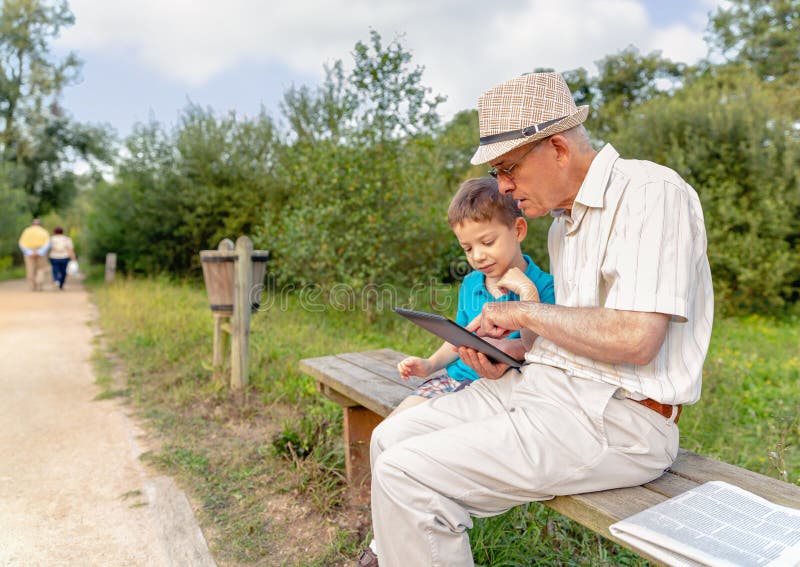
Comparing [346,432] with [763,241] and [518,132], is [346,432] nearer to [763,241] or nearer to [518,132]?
[518,132]

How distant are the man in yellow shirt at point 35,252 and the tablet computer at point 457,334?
16355 millimetres

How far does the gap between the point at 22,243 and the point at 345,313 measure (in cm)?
1095

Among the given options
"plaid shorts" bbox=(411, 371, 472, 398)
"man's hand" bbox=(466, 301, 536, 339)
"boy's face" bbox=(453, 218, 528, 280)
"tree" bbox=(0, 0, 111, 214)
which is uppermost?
"tree" bbox=(0, 0, 111, 214)

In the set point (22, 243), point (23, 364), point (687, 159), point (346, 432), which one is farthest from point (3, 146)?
point (346, 432)

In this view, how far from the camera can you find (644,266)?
1675 mm

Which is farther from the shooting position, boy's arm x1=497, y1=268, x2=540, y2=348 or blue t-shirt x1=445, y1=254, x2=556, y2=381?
blue t-shirt x1=445, y1=254, x2=556, y2=381

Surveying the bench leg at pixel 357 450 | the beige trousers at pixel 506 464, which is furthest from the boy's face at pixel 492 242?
the bench leg at pixel 357 450

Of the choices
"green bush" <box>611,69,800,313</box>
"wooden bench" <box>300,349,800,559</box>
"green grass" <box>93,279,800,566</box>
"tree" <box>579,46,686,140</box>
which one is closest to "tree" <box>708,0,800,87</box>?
"tree" <box>579,46,686,140</box>

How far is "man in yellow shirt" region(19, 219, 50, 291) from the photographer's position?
15578 mm

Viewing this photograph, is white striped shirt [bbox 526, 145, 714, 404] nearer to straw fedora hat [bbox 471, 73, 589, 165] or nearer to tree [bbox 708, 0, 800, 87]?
straw fedora hat [bbox 471, 73, 589, 165]

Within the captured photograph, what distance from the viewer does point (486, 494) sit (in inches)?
69.7

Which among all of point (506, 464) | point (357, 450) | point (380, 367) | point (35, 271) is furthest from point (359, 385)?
point (35, 271)

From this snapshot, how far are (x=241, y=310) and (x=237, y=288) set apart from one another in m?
0.19

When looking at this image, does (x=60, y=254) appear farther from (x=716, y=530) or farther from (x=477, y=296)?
(x=716, y=530)
